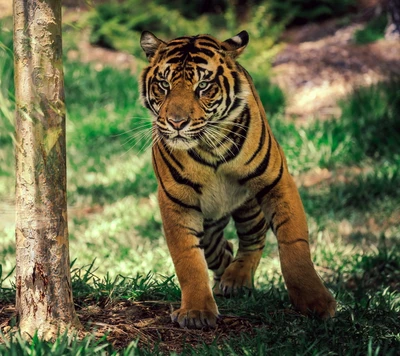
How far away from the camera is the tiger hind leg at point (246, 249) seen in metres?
4.20

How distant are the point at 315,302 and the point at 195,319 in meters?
0.58

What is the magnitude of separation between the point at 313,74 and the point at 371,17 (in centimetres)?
261

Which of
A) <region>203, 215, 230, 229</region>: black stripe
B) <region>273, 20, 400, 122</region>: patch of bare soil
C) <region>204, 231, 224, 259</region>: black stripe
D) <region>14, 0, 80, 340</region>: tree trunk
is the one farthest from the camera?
<region>273, 20, 400, 122</region>: patch of bare soil

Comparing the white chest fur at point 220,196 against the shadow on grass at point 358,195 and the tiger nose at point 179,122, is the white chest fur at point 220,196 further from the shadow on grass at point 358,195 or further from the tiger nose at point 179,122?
the shadow on grass at point 358,195

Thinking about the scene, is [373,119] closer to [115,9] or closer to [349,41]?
[349,41]

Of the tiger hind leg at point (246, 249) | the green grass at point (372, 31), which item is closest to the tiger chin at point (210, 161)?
the tiger hind leg at point (246, 249)

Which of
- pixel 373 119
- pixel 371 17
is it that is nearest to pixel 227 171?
Result: pixel 373 119

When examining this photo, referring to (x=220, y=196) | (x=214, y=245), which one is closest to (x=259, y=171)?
(x=220, y=196)

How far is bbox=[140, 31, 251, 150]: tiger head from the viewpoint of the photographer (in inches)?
136

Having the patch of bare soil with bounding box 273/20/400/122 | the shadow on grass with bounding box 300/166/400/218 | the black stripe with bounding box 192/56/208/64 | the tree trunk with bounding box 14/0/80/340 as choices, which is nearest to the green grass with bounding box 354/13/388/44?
the patch of bare soil with bounding box 273/20/400/122

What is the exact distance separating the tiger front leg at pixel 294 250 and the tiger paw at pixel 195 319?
460mm

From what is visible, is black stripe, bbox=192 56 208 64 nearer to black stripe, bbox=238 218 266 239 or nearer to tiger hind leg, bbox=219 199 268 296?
tiger hind leg, bbox=219 199 268 296

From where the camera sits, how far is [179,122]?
341cm

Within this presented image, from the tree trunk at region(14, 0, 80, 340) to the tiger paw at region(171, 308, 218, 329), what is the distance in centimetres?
51
